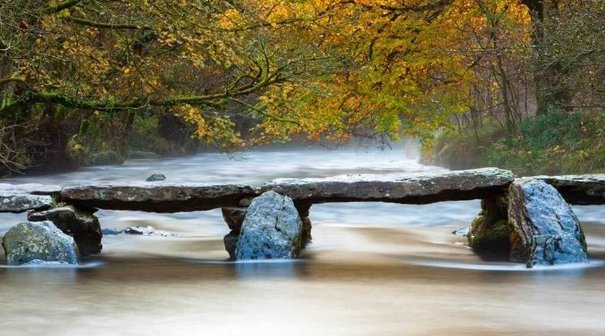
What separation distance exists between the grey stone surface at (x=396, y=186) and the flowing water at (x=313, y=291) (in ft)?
3.08

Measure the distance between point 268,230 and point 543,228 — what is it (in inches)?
148

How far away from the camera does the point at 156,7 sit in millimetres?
14859

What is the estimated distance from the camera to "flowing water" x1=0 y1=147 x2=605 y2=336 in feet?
29.4

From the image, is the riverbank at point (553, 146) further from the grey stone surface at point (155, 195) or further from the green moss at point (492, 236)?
the grey stone surface at point (155, 195)

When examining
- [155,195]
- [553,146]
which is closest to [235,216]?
[155,195]

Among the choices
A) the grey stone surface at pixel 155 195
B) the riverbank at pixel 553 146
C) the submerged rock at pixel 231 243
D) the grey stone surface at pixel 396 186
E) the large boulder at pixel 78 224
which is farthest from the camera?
the riverbank at pixel 553 146

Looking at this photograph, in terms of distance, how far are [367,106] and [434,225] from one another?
6.54m

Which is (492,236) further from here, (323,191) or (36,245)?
(36,245)

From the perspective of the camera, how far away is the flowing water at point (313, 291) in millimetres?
8969

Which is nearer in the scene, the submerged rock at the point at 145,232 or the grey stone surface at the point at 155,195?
the grey stone surface at the point at 155,195

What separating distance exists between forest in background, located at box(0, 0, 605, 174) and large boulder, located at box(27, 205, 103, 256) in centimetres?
170

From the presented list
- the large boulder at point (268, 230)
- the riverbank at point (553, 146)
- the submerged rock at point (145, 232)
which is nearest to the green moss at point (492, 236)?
the large boulder at point (268, 230)

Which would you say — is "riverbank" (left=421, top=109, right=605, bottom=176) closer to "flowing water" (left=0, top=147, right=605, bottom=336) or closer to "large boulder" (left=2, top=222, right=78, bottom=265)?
"flowing water" (left=0, top=147, right=605, bottom=336)

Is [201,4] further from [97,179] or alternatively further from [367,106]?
[97,179]
